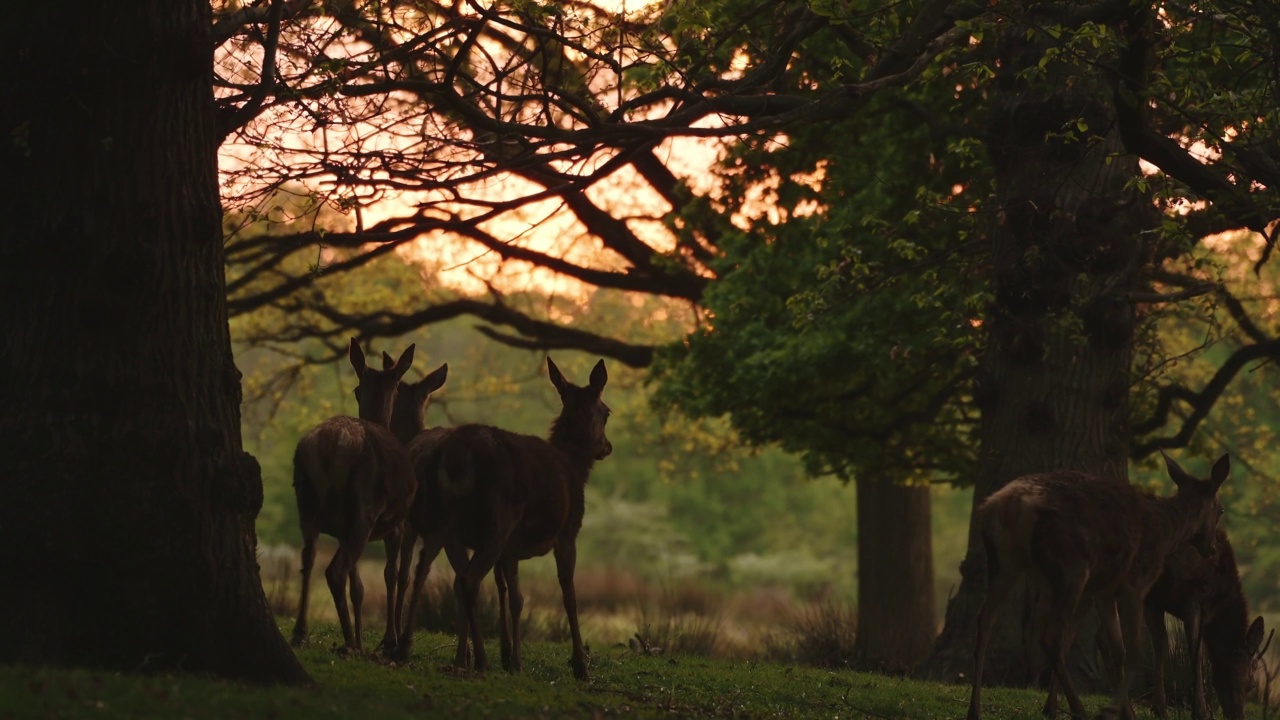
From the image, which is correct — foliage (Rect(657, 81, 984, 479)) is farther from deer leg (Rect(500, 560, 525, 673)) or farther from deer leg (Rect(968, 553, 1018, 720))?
deer leg (Rect(968, 553, 1018, 720))

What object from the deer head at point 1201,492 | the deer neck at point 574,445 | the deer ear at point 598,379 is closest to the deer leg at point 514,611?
the deer neck at point 574,445

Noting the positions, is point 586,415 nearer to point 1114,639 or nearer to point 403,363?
point 403,363

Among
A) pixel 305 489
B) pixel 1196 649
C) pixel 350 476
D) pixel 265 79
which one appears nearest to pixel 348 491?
pixel 350 476

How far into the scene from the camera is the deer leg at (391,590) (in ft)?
37.3

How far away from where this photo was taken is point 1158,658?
39.8ft

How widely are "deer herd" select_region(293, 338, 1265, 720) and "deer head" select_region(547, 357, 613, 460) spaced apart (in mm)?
350

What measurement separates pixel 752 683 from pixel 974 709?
2572 millimetres

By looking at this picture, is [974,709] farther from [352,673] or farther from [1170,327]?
[1170,327]

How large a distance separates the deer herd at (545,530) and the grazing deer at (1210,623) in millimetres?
78

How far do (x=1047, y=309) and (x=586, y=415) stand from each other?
492 cm

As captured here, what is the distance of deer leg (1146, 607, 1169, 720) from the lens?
1187 centimetres

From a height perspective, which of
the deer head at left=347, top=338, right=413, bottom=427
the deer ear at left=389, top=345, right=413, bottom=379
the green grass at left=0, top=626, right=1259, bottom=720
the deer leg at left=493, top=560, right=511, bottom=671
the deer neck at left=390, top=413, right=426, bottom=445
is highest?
the deer ear at left=389, top=345, right=413, bottom=379

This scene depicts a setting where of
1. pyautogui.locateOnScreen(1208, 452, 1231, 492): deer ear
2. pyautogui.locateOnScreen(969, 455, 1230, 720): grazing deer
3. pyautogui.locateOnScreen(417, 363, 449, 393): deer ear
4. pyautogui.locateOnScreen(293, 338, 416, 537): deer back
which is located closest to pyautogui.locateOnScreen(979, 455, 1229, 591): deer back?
pyautogui.locateOnScreen(969, 455, 1230, 720): grazing deer

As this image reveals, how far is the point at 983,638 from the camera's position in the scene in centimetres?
1019
